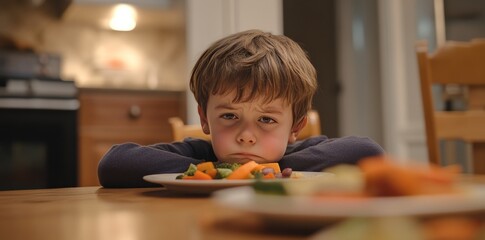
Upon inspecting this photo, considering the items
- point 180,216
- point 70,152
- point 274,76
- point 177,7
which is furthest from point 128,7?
point 180,216

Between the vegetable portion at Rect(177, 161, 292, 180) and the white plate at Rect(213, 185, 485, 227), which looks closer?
the white plate at Rect(213, 185, 485, 227)

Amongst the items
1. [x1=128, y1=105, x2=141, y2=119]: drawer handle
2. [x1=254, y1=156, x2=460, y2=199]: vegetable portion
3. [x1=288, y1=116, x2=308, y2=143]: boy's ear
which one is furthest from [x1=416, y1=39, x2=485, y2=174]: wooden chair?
[x1=128, y1=105, x2=141, y2=119]: drawer handle

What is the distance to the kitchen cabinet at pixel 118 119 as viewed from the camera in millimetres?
2871

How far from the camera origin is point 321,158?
907mm

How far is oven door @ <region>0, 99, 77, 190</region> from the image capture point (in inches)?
105

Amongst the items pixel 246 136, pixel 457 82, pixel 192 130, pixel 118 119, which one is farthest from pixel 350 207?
pixel 118 119

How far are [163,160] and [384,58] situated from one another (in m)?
2.69

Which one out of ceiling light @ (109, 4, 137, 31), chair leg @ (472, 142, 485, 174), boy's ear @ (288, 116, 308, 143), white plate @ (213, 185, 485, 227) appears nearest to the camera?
white plate @ (213, 185, 485, 227)

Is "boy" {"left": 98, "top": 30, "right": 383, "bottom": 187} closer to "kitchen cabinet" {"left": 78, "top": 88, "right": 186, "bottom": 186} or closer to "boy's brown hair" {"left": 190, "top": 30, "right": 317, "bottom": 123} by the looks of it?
"boy's brown hair" {"left": 190, "top": 30, "right": 317, "bottom": 123}

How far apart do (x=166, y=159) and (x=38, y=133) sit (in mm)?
2013

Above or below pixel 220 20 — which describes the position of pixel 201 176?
below

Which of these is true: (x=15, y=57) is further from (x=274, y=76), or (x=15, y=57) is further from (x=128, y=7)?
(x=274, y=76)

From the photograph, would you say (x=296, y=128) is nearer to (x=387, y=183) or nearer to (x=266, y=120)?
(x=266, y=120)

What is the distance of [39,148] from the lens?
2732 millimetres
